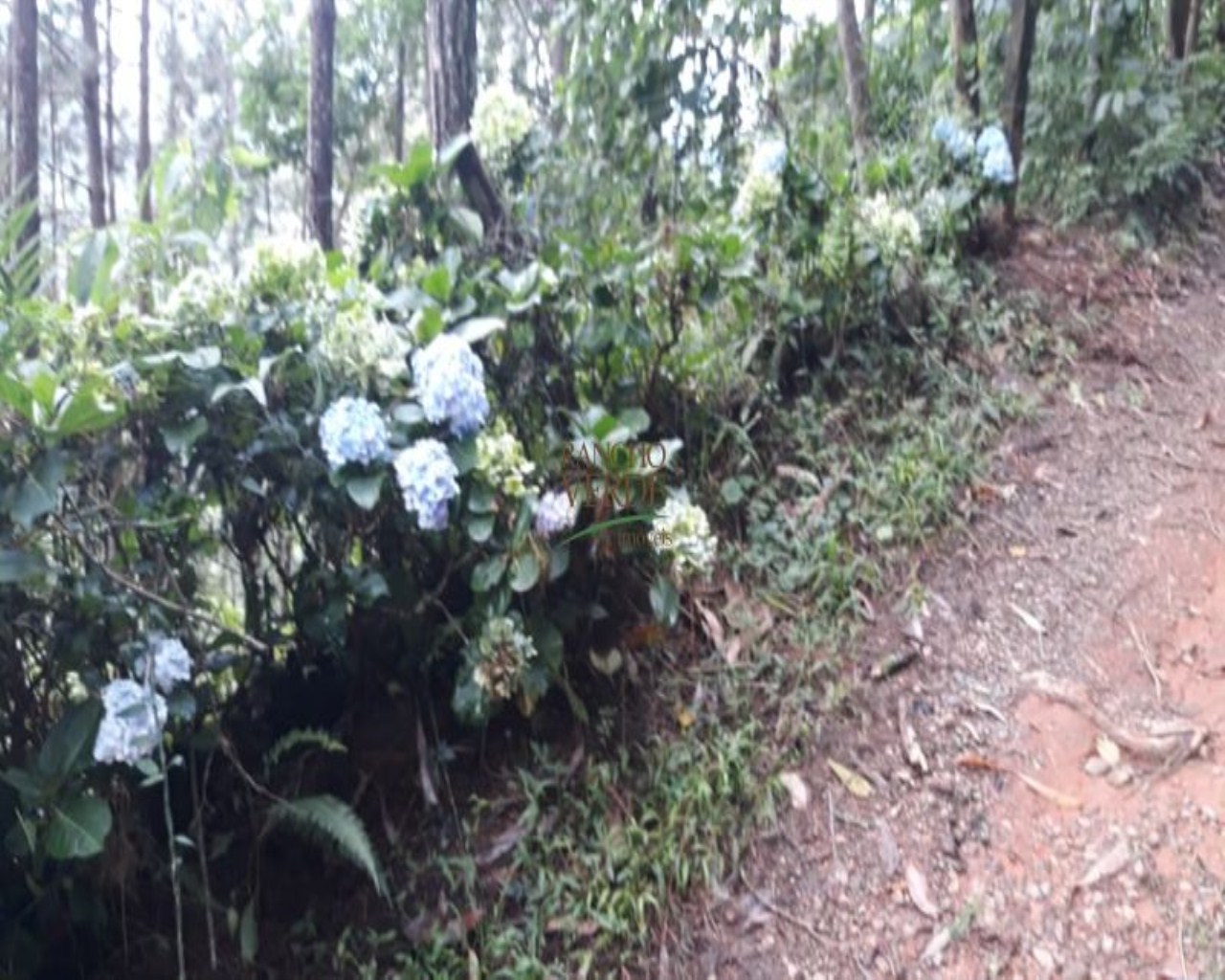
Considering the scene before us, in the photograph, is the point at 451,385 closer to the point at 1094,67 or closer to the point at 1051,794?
the point at 1051,794

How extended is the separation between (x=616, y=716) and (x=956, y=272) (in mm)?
2412

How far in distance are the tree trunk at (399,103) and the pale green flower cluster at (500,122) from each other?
11.2ft

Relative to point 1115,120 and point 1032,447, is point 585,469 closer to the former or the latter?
point 1032,447

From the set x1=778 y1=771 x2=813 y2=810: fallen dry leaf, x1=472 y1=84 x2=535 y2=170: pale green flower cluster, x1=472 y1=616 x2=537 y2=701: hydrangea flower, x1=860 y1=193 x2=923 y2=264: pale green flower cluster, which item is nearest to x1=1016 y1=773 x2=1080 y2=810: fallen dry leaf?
x1=778 y1=771 x2=813 y2=810: fallen dry leaf

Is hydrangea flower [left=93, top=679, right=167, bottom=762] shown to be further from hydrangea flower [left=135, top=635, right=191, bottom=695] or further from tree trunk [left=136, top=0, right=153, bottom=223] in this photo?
tree trunk [left=136, top=0, right=153, bottom=223]

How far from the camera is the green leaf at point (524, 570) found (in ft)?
9.28

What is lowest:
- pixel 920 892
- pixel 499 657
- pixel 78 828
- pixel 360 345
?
pixel 920 892

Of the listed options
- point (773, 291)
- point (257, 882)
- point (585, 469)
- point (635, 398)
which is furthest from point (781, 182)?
point (257, 882)

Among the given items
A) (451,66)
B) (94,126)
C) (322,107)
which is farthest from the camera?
(94,126)

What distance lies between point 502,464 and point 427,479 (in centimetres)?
24

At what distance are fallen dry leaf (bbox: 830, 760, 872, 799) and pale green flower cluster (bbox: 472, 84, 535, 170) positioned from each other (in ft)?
6.89

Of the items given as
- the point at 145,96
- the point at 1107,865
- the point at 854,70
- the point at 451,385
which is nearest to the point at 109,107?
the point at 145,96

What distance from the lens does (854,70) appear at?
5258mm

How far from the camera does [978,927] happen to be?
260cm
